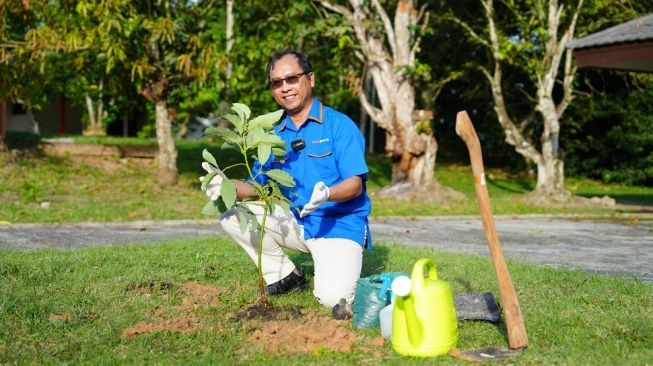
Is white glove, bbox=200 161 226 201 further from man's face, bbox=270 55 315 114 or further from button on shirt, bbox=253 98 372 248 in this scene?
man's face, bbox=270 55 315 114

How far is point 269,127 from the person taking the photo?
4.55 meters

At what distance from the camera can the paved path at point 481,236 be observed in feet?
25.3

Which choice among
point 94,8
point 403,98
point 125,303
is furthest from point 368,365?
point 403,98

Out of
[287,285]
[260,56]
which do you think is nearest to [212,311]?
[287,285]

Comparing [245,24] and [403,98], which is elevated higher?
[245,24]

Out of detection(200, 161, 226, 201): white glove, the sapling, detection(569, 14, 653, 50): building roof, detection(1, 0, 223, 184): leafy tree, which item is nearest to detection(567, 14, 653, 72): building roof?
detection(569, 14, 653, 50): building roof

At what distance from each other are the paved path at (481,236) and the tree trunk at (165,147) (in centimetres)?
466

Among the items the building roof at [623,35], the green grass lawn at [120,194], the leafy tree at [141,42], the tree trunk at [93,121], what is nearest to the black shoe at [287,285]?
the green grass lawn at [120,194]

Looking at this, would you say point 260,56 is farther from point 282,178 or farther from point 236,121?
point 282,178

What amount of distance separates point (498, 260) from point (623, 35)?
8.94m

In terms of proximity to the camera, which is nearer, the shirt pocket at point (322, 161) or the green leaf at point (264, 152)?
the green leaf at point (264, 152)

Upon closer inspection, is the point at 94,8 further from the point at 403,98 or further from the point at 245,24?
the point at 403,98

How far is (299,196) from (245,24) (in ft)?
36.1

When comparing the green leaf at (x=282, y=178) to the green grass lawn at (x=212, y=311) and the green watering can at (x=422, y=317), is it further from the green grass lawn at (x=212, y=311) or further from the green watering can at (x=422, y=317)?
the green watering can at (x=422, y=317)
